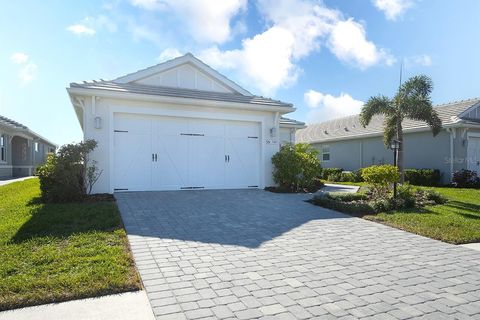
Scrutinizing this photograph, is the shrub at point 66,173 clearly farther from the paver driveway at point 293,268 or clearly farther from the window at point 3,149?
the window at point 3,149

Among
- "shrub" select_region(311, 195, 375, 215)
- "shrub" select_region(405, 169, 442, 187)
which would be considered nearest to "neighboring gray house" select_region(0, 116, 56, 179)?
"shrub" select_region(311, 195, 375, 215)

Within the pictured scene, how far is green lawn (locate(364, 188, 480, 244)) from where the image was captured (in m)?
6.42

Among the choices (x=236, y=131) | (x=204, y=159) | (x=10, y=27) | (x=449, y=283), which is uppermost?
(x=10, y=27)

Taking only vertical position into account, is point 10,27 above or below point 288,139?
above

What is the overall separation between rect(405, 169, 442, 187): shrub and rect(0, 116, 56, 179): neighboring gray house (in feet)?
A: 76.0

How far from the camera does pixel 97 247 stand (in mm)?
5070

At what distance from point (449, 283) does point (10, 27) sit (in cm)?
1142

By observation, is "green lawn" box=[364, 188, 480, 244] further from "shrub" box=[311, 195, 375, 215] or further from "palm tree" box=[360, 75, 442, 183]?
"palm tree" box=[360, 75, 442, 183]

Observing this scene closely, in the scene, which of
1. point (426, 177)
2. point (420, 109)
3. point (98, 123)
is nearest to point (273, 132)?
point (420, 109)

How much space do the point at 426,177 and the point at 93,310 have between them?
18.2 metres

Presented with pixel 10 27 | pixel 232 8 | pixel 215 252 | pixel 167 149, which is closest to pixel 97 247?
pixel 215 252

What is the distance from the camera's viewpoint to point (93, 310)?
3205 mm

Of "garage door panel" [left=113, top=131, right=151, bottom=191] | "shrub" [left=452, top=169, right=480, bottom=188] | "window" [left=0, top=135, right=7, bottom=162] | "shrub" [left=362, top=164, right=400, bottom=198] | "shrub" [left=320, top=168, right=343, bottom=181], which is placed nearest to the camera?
"shrub" [left=362, top=164, right=400, bottom=198]

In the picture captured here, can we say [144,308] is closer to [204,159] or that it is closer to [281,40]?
[204,159]
